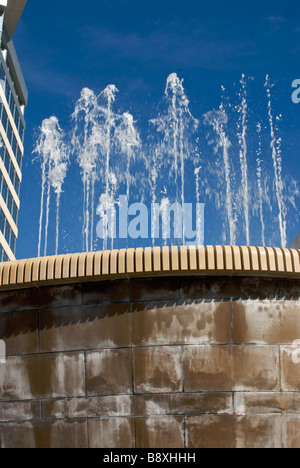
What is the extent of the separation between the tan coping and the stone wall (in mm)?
272

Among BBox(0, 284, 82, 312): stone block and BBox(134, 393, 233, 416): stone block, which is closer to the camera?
BBox(134, 393, 233, 416): stone block

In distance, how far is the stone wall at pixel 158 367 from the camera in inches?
331

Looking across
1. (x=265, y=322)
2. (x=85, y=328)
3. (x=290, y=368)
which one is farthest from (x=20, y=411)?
(x=290, y=368)

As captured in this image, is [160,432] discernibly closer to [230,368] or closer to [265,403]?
[230,368]

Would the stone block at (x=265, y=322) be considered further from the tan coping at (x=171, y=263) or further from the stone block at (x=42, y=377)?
the stone block at (x=42, y=377)

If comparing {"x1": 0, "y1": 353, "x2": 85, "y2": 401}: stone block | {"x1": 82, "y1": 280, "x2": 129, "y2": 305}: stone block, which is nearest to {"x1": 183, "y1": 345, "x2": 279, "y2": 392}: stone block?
{"x1": 82, "y1": 280, "x2": 129, "y2": 305}: stone block

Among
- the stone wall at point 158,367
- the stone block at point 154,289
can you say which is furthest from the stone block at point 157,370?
the stone block at point 154,289

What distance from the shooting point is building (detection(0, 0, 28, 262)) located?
139 ft

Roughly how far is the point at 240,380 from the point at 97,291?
272 cm

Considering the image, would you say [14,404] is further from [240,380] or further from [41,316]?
[240,380]

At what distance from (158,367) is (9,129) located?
40.4 m

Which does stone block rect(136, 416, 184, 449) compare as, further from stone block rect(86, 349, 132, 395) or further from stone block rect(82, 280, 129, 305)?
stone block rect(82, 280, 129, 305)

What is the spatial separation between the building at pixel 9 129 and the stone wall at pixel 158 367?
33.6m
